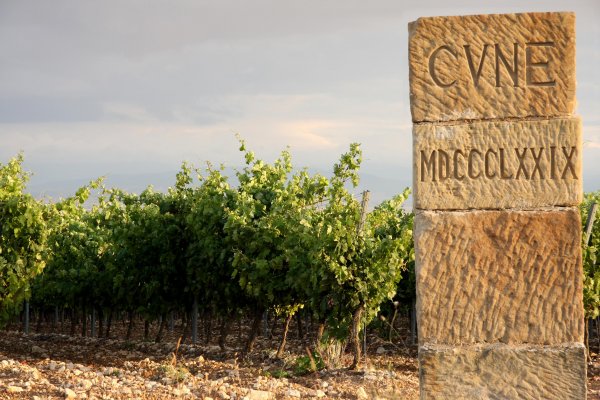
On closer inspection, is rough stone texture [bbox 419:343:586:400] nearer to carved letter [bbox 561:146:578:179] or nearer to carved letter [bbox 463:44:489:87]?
carved letter [bbox 561:146:578:179]

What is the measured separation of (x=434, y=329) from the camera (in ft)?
13.2

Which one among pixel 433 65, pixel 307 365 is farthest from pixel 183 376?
pixel 433 65

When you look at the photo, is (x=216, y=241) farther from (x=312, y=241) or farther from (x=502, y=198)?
(x=502, y=198)

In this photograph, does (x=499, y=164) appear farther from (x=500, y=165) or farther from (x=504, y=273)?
(x=504, y=273)

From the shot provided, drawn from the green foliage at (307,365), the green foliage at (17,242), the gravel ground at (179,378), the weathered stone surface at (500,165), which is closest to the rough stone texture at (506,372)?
the weathered stone surface at (500,165)

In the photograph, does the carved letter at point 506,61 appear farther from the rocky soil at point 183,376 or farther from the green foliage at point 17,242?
the green foliage at point 17,242

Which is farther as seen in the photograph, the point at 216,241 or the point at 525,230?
the point at 216,241

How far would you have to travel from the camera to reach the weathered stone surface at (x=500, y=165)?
394cm

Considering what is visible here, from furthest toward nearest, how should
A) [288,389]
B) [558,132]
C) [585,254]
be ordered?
[585,254]
[288,389]
[558,132]

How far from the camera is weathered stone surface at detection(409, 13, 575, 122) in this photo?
3.97m

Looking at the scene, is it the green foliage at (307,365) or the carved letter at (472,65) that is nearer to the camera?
the carved letter at (472,65)

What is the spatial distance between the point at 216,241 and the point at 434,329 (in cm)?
929

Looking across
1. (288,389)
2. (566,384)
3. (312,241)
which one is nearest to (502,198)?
(566,384)

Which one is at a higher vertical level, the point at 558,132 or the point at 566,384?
the point at 558,132
